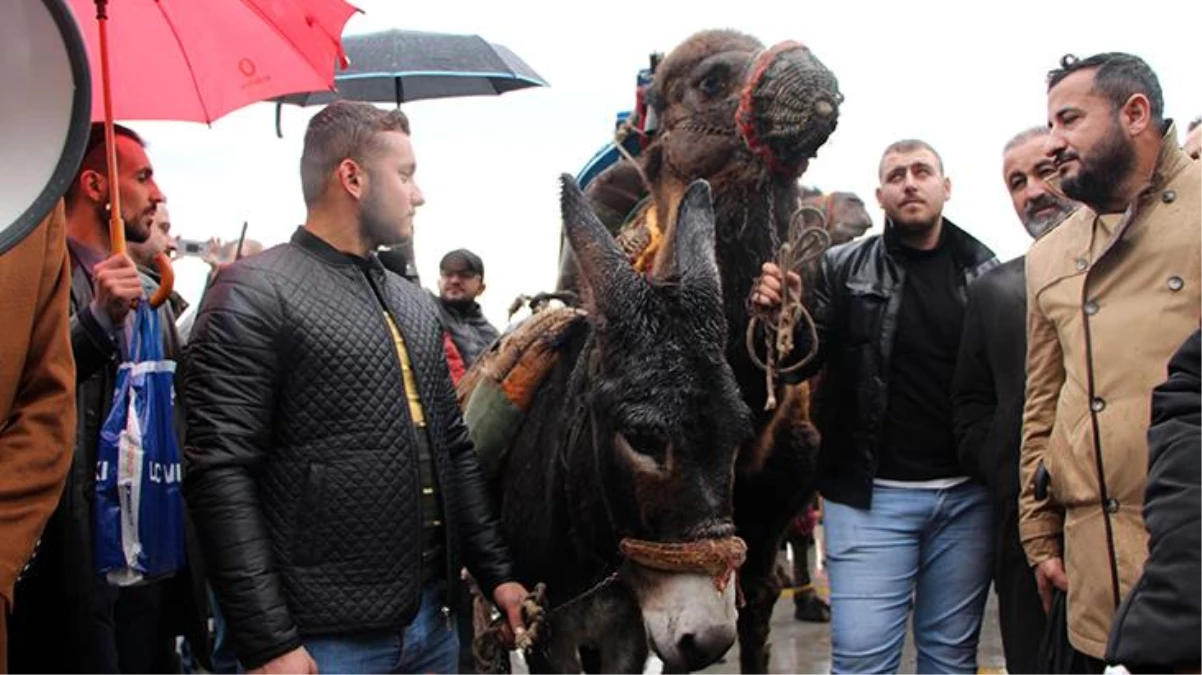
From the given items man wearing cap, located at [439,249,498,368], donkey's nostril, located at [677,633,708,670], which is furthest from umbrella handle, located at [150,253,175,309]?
man wearing cap, located at [439,249,498,368]

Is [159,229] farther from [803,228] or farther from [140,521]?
[803,228]

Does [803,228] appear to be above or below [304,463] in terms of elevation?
above

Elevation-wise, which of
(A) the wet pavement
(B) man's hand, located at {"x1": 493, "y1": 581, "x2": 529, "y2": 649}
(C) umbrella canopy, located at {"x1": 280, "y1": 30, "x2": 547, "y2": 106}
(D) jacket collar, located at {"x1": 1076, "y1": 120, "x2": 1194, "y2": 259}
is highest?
(C) umbrella canopy, located at {"x1": 280, "y1": 30, "x2": 547, "y2": 106}

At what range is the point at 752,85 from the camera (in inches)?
187

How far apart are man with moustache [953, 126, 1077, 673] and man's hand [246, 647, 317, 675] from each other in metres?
2.74

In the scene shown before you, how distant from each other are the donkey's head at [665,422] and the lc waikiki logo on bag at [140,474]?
1337 mm

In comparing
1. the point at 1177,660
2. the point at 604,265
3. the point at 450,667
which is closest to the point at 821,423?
the point at 604,265

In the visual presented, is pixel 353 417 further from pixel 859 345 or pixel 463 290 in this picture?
pixel 463 290

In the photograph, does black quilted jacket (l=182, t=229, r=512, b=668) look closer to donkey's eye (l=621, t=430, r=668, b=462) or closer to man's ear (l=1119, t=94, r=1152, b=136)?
donkey's eye (l=621, t=430, r=668, b=462)

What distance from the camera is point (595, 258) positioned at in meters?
3.81

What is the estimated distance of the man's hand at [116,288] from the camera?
3.30 metres

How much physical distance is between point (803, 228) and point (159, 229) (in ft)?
8.59

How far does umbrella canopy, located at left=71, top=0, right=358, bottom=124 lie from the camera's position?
414 cm

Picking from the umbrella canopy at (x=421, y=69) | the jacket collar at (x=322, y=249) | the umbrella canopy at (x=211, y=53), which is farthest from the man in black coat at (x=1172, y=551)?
the umbrella canopy at (x=421, y=69)
